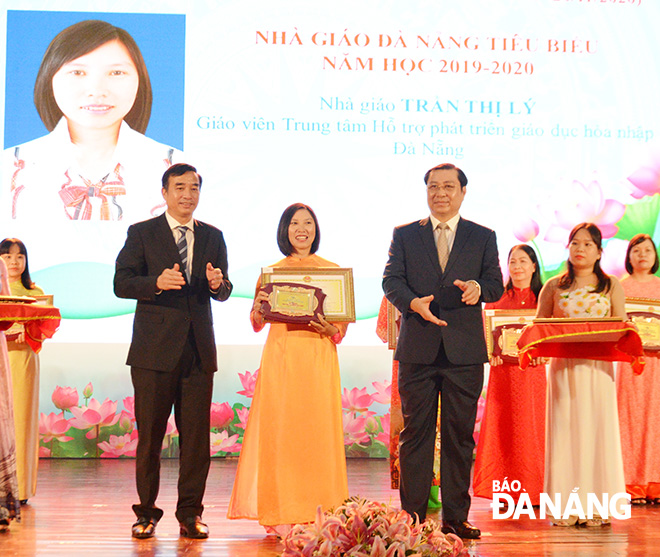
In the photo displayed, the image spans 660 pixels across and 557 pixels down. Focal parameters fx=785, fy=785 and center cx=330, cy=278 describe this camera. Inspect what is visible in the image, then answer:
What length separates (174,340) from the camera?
3.29 meters

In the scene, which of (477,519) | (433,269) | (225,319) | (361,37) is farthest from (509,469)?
(361,37)

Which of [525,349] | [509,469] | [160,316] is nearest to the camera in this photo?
[160,316]

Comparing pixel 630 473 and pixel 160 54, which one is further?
pixel 160 54

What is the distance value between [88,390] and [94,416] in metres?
0.21

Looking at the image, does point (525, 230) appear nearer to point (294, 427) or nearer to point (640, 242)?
point (640, 242)

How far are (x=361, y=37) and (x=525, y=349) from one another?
338 cm

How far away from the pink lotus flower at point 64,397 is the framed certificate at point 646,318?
411cm

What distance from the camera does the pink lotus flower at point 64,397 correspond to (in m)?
6.09

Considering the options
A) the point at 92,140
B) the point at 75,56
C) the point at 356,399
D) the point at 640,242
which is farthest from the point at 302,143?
the point at 640,242

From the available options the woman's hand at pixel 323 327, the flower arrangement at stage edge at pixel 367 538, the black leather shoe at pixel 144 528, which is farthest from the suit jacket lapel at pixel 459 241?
the flower arrangement at stage edge at pixel 367 538

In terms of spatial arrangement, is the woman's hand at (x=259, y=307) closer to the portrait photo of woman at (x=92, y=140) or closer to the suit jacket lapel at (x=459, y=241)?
the suit jacket lapel at (x=459, y=241)

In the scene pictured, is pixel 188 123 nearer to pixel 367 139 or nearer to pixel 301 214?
pixel 367 139

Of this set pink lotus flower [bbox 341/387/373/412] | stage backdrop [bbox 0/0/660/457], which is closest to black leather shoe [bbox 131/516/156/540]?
stage backdrop [bbox 0/0/660/457]

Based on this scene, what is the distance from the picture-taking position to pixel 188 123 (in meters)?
6.03
